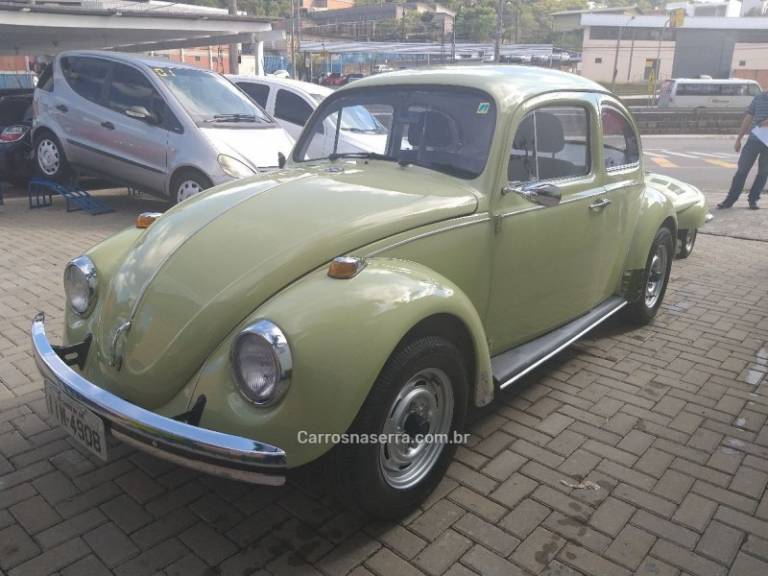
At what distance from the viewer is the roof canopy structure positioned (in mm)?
12445

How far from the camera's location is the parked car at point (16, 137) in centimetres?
1005

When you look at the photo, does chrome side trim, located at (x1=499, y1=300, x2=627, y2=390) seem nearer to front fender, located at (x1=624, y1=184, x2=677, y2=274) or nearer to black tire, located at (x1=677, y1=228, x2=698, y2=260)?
front fender, located at (x1=624, y1=184, x2=677, y2=274)

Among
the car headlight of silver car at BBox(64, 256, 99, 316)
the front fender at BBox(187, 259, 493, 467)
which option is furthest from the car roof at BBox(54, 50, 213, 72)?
the front fender at BBox(187, 259, 493, 467)

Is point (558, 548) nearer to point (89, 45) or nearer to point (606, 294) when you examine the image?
point (606, 294)

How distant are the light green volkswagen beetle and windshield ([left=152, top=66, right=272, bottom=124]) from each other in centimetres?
449

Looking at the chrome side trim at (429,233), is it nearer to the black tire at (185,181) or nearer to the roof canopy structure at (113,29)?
the black tire at (185,181)

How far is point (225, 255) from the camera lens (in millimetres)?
2691

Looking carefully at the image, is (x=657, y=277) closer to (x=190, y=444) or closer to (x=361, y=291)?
(x=361, y=291)

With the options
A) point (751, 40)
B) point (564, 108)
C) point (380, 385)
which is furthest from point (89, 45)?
point (751, 40)

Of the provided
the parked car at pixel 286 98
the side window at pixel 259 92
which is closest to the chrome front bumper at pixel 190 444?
the parked car at pixel 286 98

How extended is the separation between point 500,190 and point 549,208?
43cm

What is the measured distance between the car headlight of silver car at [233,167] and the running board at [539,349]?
4.73 meters

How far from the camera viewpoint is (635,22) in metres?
61.4

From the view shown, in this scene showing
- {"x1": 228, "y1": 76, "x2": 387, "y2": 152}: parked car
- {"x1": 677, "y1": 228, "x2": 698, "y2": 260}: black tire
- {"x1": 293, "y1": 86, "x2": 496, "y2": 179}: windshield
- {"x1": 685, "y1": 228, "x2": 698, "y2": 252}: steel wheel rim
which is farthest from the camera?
{"x1": 228, "y1": 76, "x2": 387, "y2": 152}: parked car
